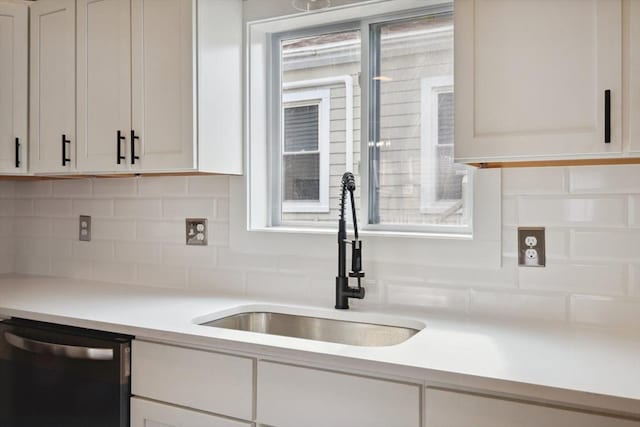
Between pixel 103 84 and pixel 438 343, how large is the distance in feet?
5.39

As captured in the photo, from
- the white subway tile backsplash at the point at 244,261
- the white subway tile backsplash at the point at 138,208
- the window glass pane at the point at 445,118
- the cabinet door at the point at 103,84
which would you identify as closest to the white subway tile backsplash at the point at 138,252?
the white subway tile backsplash at the point at 138,208

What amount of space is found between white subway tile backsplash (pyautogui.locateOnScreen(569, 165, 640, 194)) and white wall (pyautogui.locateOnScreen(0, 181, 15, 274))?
2.70 metres

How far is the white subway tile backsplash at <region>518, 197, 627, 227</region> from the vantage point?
1.67 meters

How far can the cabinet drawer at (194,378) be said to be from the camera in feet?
4.99

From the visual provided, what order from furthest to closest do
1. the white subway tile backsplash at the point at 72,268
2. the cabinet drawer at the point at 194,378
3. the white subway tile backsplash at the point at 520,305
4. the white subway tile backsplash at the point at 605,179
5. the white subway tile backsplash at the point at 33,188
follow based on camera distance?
the white subway tile backsplash at the point at 33,188 < the white subway tile backsplash at the point at 72,268 < the white subway tile backsplash at the point at 520,305 < the white subway tile backsplash at the point at 605,179 < the cabinet drawer at the point at 194,378

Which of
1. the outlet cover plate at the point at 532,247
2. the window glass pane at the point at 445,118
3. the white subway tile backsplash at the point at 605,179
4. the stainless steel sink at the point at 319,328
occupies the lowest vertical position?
the stainless steel sink at the point at 319,328

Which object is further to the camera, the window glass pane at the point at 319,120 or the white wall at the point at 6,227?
the white wall at the point at 6,227

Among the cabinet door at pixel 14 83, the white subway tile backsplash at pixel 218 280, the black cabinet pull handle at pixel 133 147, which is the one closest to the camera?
the black cabinet pull handle at pixel 133 147

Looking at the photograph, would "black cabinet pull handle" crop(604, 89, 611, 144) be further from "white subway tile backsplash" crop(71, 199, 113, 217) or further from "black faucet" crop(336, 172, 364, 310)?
"white subway tile backsplash" crop(71, 199, 113, 217)

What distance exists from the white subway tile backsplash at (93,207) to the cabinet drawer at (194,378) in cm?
112

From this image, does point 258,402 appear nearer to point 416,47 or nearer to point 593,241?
point 593,241

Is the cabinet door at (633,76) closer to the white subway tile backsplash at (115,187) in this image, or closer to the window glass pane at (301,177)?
the window glass pane at (301,177)

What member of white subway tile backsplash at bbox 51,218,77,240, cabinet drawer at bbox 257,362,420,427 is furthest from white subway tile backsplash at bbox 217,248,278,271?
white subway tile backsplash at bbox 51,218,77,240

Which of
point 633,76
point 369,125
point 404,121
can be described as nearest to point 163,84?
point 369,125
